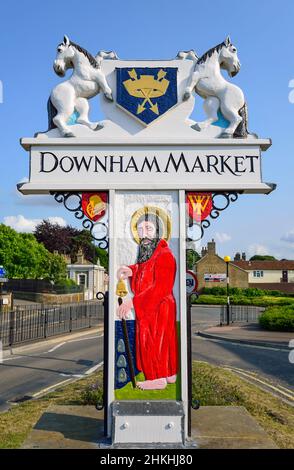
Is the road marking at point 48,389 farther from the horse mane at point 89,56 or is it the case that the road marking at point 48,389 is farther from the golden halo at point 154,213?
the horse mane at point 89,56

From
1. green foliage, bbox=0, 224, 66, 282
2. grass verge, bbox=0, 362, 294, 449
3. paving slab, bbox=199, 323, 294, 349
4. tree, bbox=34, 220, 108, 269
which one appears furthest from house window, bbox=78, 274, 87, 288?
grass verge, bbox=0, 362, 294, 449

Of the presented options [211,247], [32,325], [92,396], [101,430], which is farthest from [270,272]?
[101,430]

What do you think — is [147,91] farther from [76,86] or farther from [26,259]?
[26,259]

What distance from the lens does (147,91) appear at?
550cm

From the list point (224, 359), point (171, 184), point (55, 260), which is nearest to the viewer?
point (171, 184)

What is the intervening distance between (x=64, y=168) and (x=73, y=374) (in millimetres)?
7263

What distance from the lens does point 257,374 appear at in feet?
35.3

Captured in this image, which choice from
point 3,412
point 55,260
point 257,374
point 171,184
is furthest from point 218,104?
point 55,260

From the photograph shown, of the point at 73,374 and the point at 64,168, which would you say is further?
the point at 73,374

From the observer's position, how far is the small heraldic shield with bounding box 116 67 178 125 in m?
5.46

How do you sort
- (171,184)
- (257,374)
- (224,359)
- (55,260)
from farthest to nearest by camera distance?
(55,260) < (224,359) < (257,374) < (171,184)

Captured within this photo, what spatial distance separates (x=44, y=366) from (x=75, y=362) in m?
1.04

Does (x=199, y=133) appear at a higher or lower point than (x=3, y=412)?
higher
